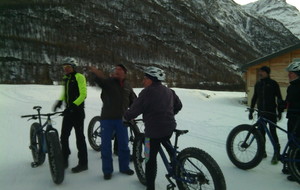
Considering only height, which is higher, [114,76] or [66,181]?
[114,76]

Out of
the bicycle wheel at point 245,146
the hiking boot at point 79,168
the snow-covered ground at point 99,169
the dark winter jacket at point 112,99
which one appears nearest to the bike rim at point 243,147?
the bicycle wheel at point 245,146

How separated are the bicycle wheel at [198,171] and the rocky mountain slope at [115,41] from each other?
3025 inches

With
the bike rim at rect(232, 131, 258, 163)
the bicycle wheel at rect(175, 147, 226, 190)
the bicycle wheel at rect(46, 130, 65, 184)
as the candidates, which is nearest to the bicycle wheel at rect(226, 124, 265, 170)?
the bike rim at rect(232, 131, 258, 163)

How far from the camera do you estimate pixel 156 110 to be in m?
4.25

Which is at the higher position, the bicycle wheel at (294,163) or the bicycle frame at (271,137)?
the bicycle frame at (271,137)

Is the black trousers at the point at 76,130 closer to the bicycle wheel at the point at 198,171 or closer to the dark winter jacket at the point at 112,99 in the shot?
the dark winter jacket at the point at 112,99

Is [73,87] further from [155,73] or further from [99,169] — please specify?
[155,73]

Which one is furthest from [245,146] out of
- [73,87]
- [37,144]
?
[37,144]

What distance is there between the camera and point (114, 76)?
560cm

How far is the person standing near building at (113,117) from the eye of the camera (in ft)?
17.7

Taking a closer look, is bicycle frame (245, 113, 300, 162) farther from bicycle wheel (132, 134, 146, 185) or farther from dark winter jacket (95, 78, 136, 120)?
dark winter jacket (95, 78, 136, 120)

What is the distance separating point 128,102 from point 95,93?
15.7 metres

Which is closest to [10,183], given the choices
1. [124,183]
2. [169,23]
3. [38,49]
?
[124,183]

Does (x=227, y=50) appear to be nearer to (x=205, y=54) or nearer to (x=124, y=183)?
(x=205, y=54)
